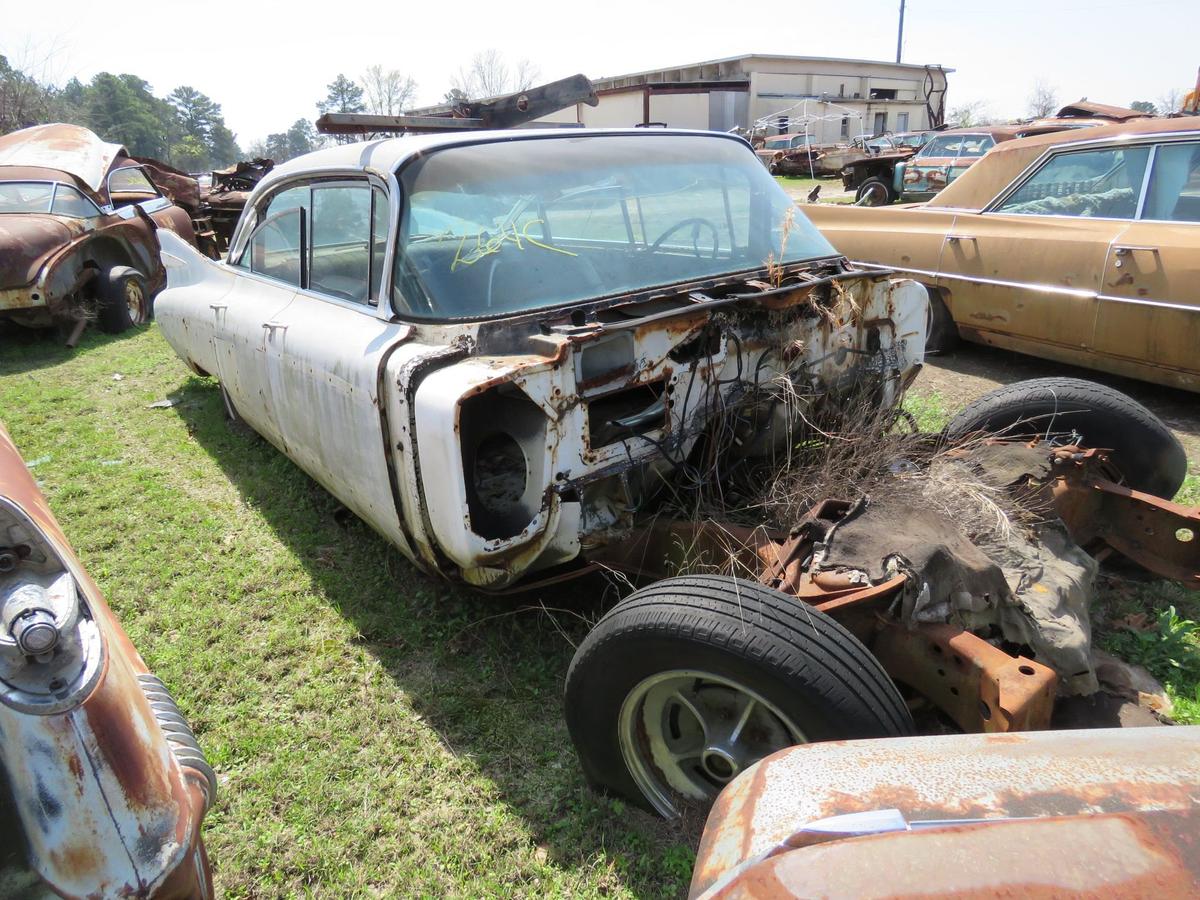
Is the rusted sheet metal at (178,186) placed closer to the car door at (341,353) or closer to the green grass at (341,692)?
the green grass at (341,692)

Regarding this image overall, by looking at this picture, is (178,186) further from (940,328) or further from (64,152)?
(940,328)

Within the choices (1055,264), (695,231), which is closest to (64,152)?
(695,231)

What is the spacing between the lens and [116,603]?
3.32 meters

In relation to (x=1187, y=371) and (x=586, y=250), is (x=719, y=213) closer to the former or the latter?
(x=586, y=250)

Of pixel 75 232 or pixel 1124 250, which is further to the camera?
pixel 75 232

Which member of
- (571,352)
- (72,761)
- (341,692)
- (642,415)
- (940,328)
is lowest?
(341,692)

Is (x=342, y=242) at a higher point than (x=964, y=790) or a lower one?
higher

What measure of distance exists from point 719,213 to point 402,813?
2647mm

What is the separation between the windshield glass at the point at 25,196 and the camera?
789 cm

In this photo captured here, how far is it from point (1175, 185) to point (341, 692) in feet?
18.1

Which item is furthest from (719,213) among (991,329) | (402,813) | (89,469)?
(89,469)

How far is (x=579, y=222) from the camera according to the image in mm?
3078

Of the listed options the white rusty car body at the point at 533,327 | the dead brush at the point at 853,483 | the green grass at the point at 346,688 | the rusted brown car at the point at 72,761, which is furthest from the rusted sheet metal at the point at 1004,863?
the white rusty car body at the point at 533,327

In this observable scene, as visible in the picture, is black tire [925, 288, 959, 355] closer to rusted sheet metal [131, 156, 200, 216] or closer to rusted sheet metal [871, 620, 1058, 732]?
rusted sheet metal [871, 620, 1058, 732]
